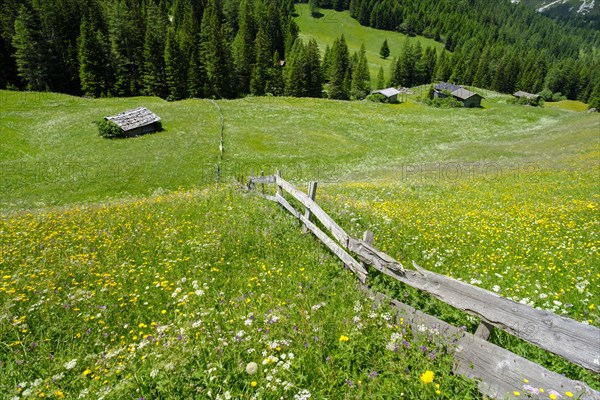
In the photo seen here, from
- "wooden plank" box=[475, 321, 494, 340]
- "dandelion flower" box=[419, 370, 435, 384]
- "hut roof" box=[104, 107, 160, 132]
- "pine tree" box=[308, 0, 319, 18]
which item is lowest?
"hut roof" box=[104, 107, 160, 132]

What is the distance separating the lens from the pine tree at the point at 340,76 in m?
98.7

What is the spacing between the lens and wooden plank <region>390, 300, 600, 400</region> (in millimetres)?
3639

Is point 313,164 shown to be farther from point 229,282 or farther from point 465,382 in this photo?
point 465,382

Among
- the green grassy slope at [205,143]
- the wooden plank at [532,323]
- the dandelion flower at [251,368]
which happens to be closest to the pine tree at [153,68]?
the green grassy slope at [205,143]

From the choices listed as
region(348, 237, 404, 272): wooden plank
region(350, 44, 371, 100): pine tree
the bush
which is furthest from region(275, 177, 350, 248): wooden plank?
region(350, 44, 371, 100): pine tree

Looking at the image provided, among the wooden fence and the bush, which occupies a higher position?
the wooden fence

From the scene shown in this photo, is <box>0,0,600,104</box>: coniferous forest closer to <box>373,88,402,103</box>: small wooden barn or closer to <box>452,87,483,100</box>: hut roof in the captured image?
<box>373,88,402,103</box>: small wooden barn

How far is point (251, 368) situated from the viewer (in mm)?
4410

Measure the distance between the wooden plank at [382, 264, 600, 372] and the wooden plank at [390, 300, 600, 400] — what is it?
282mm

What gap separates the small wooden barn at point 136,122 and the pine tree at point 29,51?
4254cm

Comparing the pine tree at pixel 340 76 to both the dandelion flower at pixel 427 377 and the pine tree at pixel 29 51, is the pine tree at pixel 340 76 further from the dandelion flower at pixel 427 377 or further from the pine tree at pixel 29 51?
the dandelion flower at pixel 427 377

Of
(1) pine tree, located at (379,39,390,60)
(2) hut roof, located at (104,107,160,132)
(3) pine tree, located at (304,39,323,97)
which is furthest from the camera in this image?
(1) pine tree, located at (379,39,390,60)

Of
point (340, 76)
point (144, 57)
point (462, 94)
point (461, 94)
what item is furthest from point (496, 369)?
point (462, 94)

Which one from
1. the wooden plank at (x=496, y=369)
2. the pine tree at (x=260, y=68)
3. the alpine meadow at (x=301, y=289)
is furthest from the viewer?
the pine tree at (x=260, y=68)
